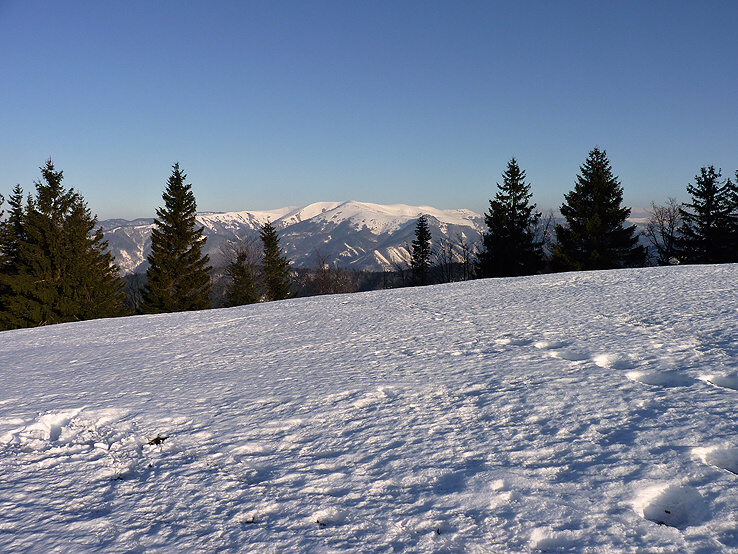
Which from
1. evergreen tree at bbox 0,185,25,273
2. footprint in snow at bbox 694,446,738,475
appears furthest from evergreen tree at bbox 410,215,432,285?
footprint in snow at bbox 694,446,738,475

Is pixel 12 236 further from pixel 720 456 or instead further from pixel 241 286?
pixel 720 456

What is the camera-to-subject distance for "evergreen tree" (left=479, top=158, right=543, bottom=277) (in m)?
37.9

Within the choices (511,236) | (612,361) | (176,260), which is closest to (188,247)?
(176,260)

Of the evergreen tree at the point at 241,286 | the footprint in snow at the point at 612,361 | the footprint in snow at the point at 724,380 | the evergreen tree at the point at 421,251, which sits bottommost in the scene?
the footprint in snow at the point at 724,380

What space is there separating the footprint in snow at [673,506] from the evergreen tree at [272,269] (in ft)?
136

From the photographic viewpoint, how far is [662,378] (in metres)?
4.21

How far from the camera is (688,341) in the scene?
536 centimetres

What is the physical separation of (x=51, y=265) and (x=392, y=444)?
1412 inches

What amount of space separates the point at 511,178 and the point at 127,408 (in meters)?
39.9

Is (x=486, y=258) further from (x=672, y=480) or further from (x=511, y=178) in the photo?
(x=672, y=480)

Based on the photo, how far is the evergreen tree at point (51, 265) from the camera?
29734mm

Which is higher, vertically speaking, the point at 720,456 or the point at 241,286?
the point at 241,286

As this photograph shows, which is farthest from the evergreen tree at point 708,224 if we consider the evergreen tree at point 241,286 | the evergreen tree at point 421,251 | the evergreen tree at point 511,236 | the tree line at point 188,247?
the evergreen tree at point 241,286

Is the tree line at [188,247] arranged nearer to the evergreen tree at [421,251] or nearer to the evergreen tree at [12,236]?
the evergreen tree at [12,236]
